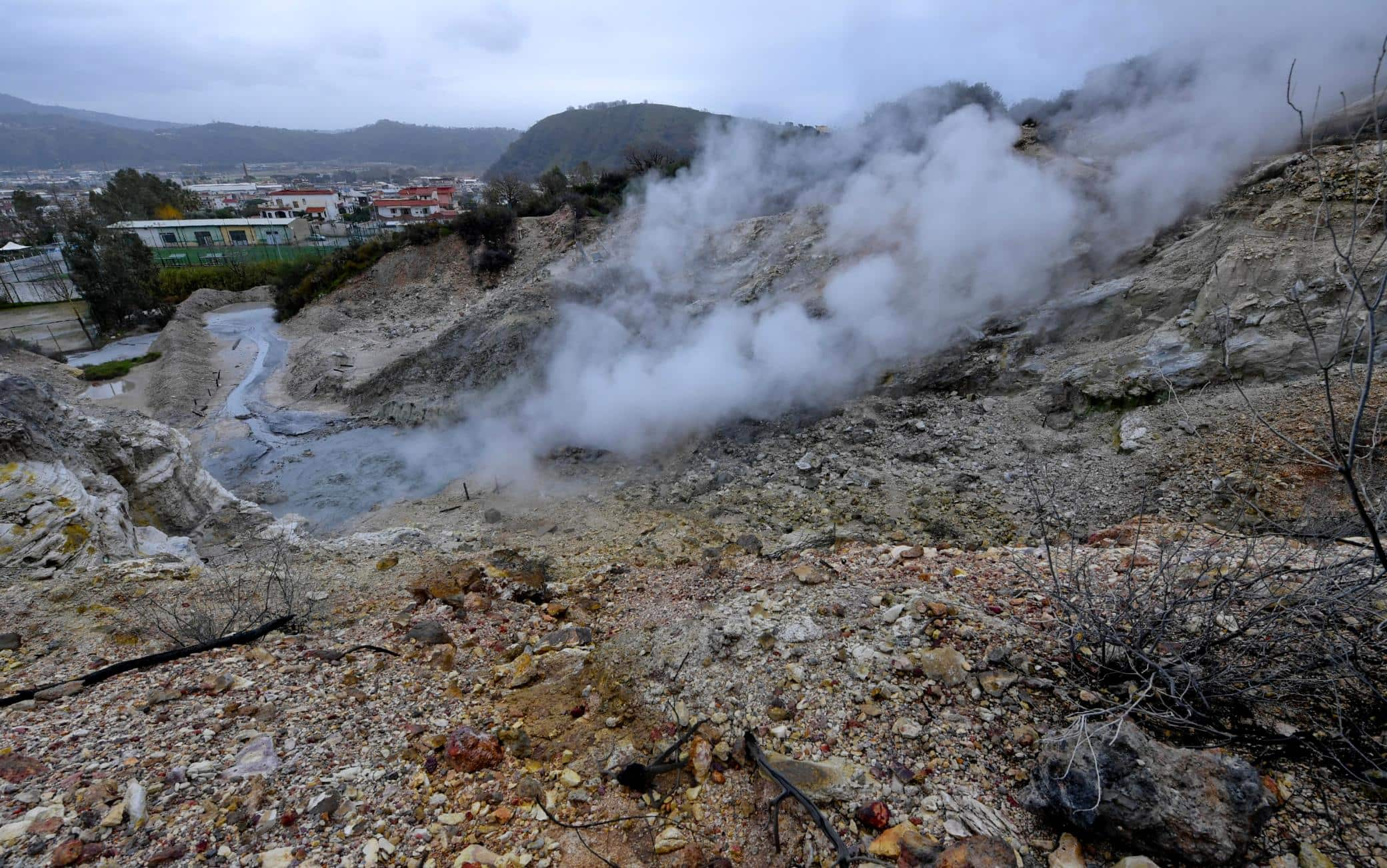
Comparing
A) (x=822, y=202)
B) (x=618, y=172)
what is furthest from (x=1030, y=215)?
(x=618, y=172)

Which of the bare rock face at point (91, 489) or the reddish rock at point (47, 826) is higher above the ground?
the reddish rock at point (47, 826)

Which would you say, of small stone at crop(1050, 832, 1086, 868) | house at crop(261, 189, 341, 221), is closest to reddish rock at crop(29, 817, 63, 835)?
small stone at crop(1050, 832, 1086, 868)

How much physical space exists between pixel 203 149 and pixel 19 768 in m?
242

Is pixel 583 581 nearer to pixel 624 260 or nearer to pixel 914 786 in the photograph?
pixel 914 786

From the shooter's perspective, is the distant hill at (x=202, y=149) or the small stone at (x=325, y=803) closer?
the small stone at (x=325, y=803)

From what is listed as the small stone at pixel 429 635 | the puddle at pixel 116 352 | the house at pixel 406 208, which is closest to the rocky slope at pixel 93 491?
the small stone at pixel 429 635

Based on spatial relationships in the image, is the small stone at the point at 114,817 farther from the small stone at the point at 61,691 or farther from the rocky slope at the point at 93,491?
the rocky slope at the point at 93,491

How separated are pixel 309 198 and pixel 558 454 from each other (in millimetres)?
69306

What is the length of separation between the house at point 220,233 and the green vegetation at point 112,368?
21.5 m

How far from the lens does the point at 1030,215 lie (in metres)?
9.02

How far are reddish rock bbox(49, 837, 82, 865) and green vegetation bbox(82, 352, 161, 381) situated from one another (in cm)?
2237

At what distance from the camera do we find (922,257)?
31.4ft

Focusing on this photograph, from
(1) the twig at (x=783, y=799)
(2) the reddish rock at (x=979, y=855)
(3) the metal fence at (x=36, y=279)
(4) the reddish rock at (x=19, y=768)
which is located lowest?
(3) the metal fence at (x=36, y=279)

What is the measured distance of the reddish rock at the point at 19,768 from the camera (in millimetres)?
2428
